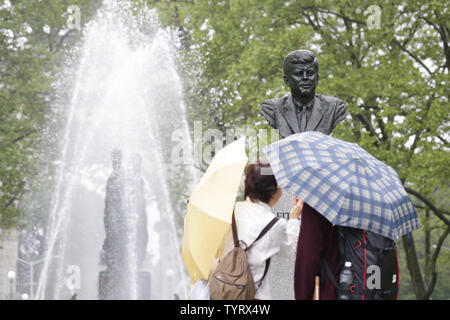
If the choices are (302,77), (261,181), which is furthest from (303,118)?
(261,181)

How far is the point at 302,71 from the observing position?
5.73 metres

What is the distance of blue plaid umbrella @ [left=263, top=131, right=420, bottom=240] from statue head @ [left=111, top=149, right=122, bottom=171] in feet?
33.9

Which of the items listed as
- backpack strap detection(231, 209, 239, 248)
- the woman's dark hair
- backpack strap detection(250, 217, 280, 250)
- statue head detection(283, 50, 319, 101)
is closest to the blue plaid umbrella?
the woman's dark hair

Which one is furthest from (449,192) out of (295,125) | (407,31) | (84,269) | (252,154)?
(84,269)

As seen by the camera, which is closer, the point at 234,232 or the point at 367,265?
the point at 367,265

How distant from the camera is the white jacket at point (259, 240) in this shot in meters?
3.59

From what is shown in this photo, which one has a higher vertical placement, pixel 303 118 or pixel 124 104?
pixel 124 104

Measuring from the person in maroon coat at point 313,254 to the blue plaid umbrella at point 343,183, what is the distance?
4.3 inches

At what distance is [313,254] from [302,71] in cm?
274

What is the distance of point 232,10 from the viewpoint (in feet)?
57.5

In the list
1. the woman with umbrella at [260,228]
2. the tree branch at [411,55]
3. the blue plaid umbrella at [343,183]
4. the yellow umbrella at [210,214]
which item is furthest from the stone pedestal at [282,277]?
the tree branch at [411,55]

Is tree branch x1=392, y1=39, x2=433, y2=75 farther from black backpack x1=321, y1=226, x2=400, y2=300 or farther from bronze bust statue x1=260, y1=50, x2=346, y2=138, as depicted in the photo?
black backpack x1=321, y1=226, x2=400, y2=300

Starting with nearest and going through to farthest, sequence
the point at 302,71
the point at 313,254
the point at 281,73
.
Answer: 1. the point at 313,254
2. the point at 302,71
3. the point at 281,73

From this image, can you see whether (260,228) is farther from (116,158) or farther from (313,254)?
(116,158)
